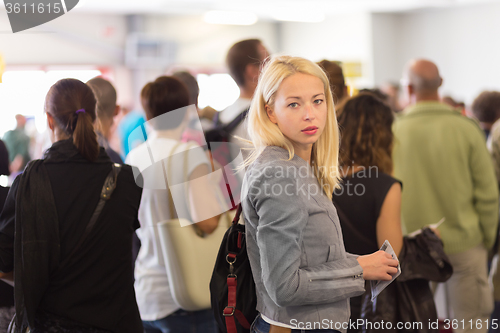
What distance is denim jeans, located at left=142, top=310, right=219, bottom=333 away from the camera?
1957mm

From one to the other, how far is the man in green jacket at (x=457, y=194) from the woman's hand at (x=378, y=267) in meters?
1.42

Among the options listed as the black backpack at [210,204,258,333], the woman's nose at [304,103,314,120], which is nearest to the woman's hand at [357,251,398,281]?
the black backpack at [210,204,258,333]

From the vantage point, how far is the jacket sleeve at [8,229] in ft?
4.92

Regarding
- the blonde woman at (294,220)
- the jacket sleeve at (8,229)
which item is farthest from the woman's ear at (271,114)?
the jacket sleeve at (8,229)

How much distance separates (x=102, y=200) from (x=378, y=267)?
895 millimetres

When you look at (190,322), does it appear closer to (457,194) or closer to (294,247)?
(294,247)

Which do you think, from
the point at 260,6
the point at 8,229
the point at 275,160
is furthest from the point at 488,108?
the point at 260,6

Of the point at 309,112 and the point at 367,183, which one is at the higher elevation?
the point at 309,112

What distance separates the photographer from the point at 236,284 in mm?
1395

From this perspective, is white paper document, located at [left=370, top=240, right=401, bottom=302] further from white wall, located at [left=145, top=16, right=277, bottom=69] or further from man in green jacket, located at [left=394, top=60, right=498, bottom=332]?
white wall, located at [left=145, top=16, right=277, bottom=69]

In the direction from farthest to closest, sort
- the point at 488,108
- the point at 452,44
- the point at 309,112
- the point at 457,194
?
1. the point at 452,44
2. the point at 488,108
3. the point at 457,194
4. the point at 309,112

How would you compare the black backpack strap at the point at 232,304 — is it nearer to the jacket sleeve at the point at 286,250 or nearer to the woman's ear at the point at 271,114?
the jacket sleeve at the point at 286,250

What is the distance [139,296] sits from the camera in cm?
200

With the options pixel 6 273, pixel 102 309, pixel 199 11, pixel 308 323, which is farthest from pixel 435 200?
pixel 199 11
